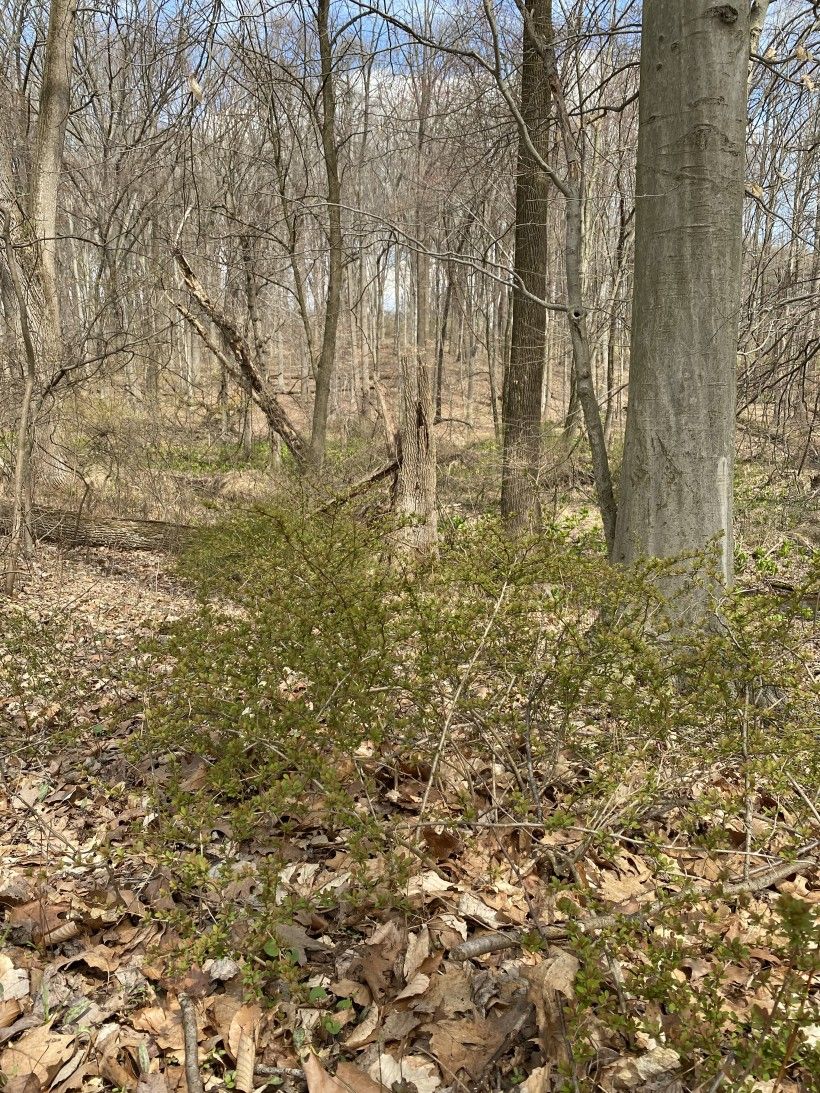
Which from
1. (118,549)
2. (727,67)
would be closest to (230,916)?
(727,67)

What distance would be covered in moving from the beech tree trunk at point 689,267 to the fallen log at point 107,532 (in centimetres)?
591

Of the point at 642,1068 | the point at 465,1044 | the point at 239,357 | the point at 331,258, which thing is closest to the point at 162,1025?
the point at 465,1044

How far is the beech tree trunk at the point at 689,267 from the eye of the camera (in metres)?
3.10

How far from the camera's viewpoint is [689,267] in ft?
10.4

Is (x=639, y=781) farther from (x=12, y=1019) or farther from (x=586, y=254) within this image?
(x=586, y=254)

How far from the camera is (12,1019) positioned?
79.4 inches

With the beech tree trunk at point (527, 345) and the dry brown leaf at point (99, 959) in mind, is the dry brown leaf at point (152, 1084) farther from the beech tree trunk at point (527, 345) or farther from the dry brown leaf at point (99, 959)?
the beech tree trunk at point (527, 345)

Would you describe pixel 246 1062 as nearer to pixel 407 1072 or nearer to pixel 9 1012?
pixel 407 1072

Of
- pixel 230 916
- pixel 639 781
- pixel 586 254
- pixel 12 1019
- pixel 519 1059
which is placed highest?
pixel 586 254

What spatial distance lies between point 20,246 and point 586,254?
11.7m

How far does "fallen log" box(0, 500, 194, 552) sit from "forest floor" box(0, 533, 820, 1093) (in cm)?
554

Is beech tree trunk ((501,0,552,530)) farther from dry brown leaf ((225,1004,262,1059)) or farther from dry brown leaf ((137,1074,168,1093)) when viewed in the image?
dry brown leaf ((137,1074,168,1093))

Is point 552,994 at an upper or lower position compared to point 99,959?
upper

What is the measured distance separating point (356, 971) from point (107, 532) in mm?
7202
